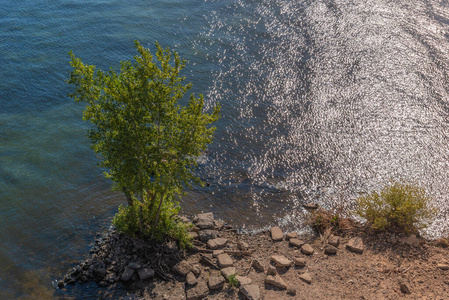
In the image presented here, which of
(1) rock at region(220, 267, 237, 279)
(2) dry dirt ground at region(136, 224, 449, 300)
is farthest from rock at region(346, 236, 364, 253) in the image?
(1) rock at region(220, 267, 237, 279)

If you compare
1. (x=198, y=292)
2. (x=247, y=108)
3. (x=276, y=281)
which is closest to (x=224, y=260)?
(x=198, y=292)

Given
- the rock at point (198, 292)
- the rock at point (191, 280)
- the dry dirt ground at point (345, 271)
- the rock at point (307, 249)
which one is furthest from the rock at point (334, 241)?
the rock at point (191, 280)

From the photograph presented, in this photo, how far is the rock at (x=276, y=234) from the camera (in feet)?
60.8

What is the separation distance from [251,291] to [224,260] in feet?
6.46

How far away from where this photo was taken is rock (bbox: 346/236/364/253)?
17.7m

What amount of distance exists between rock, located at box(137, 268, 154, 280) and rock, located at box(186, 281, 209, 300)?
169 cm

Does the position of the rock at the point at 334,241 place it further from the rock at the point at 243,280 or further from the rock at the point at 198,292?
the rock at the point at 198,292

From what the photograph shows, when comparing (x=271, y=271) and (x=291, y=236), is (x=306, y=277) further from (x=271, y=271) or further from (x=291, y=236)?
(x=291, y=236)

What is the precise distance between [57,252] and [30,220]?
278 cm

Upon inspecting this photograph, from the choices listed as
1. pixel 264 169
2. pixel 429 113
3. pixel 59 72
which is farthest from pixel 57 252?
pixel 429 113

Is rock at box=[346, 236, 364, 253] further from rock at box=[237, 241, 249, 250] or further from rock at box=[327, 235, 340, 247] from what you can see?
rock at box=[237, 241, 249, 250]

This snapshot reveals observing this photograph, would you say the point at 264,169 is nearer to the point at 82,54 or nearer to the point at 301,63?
the point at 301,63

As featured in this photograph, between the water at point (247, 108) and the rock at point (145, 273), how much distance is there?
6.47 ft

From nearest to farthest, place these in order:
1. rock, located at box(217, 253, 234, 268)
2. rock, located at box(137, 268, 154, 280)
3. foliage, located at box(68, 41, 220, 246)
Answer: foliage, located at box(68, 41, 220, 246), rock, located at box(137, 268, 154, 280), rock, located at box(217, 253, 234, 268)
